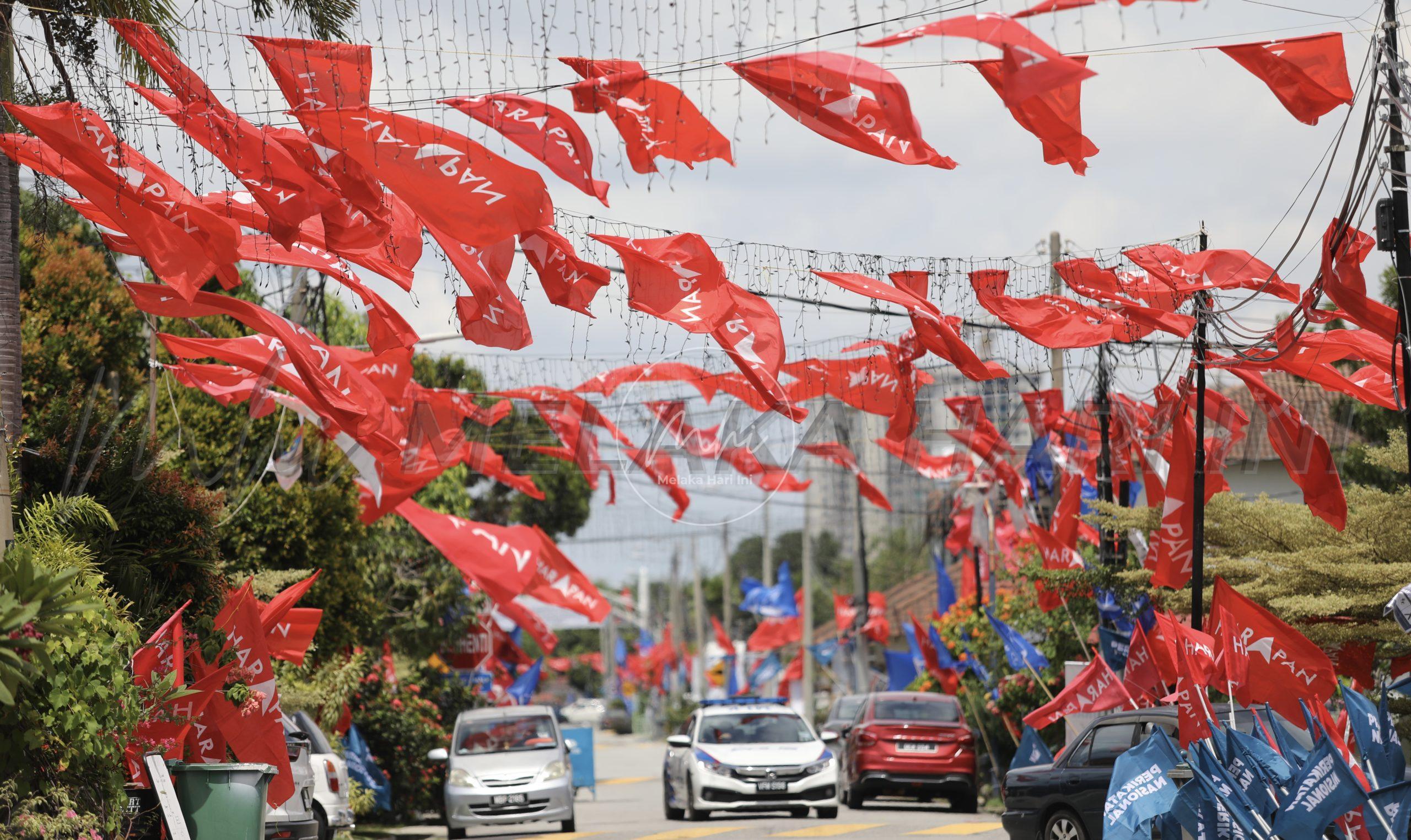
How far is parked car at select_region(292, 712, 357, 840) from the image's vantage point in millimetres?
16453

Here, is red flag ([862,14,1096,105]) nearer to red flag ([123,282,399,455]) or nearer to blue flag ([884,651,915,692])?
red flag ([123,282,399,455])

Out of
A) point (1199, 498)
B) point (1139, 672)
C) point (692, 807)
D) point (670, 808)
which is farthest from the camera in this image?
point (670, 808)

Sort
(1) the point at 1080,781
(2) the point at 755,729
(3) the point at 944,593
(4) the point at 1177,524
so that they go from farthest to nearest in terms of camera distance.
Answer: (3) the point at 944,593, (2) the point at 755,729, (4) the point at 1177,524, (1) the point at 1080,781

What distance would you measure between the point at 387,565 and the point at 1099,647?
12641 mm

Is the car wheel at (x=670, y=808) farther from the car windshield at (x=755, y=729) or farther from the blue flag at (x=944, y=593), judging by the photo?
the blue flag at (x=944, y=593)

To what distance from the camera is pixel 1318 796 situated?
928 centimetres

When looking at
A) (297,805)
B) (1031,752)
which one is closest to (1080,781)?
(1031,752)

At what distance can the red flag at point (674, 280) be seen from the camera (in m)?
12.1

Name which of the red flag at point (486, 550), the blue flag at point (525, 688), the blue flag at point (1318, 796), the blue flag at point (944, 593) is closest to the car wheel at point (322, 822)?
the red flag at point (486, 550)

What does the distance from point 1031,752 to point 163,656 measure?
10052 mm

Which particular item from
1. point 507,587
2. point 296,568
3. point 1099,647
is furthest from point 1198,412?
point 296,568

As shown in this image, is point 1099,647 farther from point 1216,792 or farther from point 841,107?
point 841,107

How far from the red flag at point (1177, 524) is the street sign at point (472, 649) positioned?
16.2 metres

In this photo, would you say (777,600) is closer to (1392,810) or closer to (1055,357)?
(1055,357)
